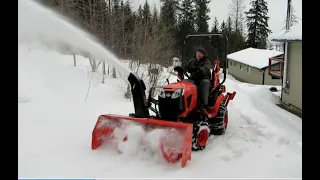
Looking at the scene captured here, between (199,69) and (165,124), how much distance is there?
1.71 metres

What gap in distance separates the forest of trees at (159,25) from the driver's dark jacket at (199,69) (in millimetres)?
2627

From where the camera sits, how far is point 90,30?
57.1ft

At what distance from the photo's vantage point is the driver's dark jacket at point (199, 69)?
6090mm

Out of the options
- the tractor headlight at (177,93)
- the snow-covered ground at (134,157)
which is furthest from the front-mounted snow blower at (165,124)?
the snow-covered ground at (134,157)

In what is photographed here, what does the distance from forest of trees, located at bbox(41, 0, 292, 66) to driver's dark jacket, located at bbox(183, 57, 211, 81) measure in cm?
263

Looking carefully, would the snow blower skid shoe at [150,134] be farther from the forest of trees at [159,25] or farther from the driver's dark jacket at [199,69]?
the forest of trees at [159,25]

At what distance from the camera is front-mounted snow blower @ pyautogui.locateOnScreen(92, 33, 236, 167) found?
4.68 metres

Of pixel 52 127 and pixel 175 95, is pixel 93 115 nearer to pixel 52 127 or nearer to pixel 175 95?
pixel 52 127

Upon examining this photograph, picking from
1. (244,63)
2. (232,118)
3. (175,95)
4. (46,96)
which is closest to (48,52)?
(46,96)

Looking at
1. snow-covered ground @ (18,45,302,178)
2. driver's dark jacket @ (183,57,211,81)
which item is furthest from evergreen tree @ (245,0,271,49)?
driver's dark jacket @ (183,57,211,81)

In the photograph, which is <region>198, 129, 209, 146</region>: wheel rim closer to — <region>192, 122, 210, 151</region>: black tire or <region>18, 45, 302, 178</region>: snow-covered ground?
<region>192, 122, 210, 151</region>: black tire

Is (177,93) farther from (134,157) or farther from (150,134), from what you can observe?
(134,157)
